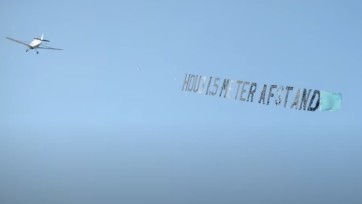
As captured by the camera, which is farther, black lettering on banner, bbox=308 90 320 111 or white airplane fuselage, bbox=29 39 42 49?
white airplane fuselage, bbox=29 39 42 49

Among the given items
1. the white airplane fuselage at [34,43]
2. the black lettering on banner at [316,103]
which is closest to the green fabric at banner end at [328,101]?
the black lettering on banner at [316,103]

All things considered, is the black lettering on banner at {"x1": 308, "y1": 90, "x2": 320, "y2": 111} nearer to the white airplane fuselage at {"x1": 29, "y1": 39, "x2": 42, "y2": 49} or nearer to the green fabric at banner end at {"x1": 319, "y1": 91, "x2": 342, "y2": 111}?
the green fabric at banner end at {"x1": 319, "y1": 91, "x2": 342, "y2": 111}

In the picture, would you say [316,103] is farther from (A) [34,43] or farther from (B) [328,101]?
(A) [34,43]

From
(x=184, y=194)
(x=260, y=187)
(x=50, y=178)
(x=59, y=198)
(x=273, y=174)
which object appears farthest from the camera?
(x=273, y=174)

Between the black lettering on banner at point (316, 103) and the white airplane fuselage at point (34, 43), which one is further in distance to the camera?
the white airplane fuselage at point (34, 43)

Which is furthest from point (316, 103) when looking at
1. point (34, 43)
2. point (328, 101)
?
point (34, 43)

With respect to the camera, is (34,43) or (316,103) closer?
(316,103)

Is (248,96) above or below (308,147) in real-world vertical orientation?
below

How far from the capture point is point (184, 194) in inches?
685

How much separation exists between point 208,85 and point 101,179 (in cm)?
1255

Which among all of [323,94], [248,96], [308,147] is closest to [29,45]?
[248,96]

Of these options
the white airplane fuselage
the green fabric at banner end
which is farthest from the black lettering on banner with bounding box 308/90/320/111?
the white airplane fuselage

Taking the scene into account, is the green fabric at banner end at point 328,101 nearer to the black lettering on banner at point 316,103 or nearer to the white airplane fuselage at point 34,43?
the black lettering on banner at point 316,103

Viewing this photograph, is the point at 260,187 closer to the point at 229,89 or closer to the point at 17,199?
the point at 229,89
